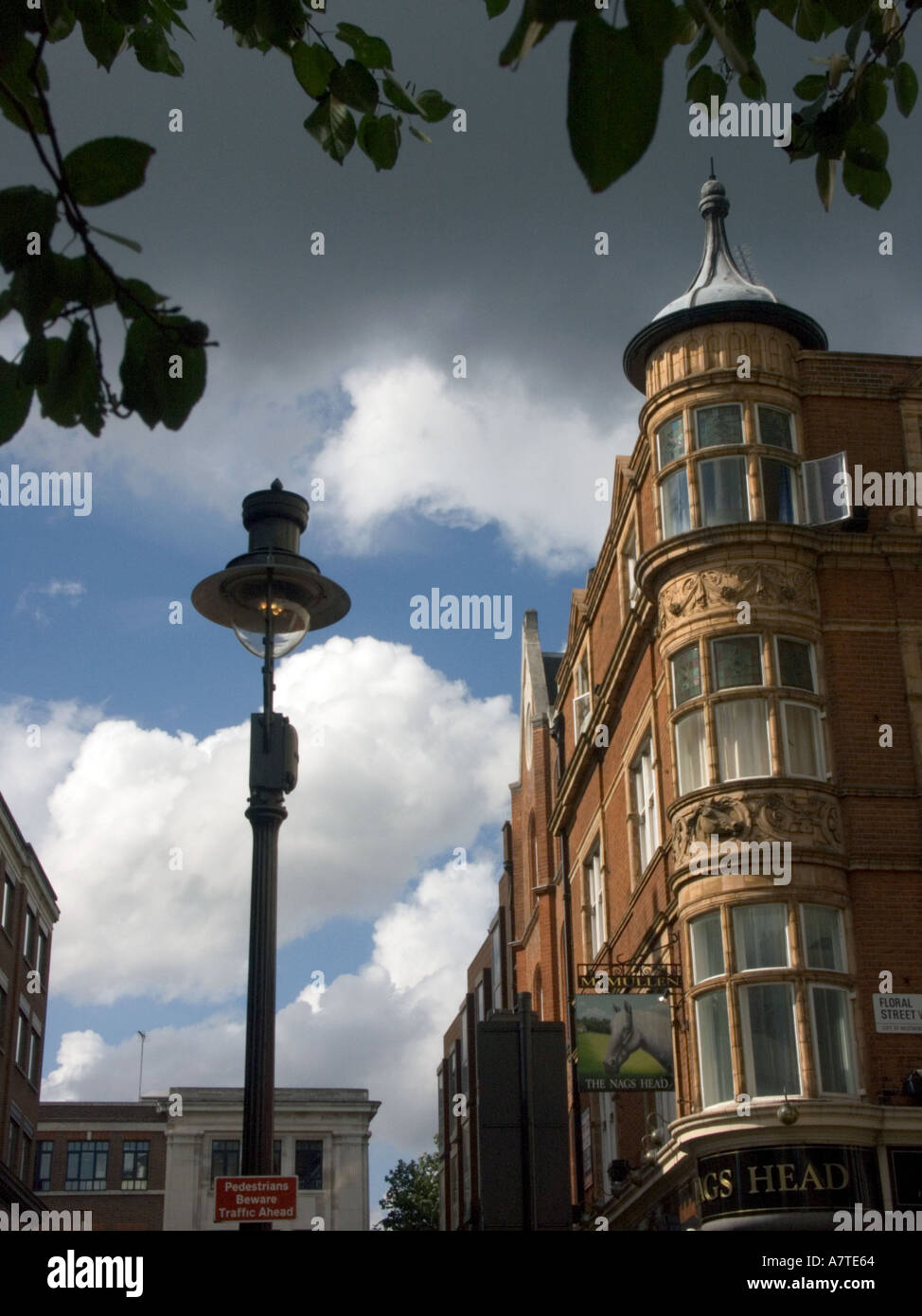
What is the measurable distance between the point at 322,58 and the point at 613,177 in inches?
86.8

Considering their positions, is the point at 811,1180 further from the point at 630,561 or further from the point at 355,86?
the point at 355,86

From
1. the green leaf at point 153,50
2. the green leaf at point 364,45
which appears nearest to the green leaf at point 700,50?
the green leaf at point 364,45

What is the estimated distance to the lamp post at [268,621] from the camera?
9.09 metres

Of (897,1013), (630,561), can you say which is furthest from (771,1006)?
(630,561)

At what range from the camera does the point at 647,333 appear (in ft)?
85.9

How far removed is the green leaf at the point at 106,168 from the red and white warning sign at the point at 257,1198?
6.48m

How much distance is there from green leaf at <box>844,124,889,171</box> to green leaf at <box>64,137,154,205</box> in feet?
6.92

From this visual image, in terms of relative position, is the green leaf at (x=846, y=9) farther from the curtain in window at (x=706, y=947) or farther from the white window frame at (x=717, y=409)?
the white window frame at (x=717, y=409)

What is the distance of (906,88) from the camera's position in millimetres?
4031

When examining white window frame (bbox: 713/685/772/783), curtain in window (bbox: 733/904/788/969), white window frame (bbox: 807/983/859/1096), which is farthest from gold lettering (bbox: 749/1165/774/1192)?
white window frame (bbox: 713/685/772/783)

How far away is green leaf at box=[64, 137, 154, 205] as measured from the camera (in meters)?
2.90

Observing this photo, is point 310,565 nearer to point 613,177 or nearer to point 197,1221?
point 613,177

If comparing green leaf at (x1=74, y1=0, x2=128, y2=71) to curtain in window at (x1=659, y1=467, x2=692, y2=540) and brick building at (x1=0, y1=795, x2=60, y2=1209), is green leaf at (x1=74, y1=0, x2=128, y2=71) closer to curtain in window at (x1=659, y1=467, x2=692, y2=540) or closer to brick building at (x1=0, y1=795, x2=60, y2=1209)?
curtain in window at (x1=659, y1=467, x2=692, y2=540)
